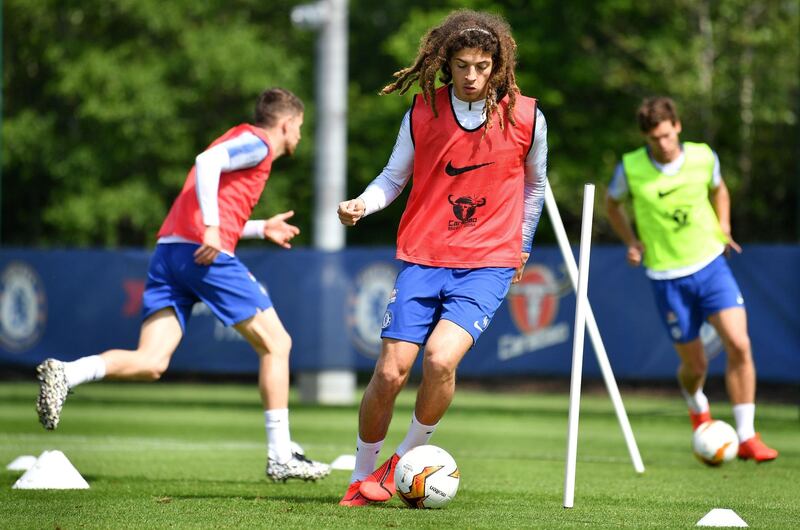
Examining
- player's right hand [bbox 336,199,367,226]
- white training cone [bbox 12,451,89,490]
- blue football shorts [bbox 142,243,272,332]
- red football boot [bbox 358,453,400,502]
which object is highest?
player's right hand [bbox 336,199,367,226]

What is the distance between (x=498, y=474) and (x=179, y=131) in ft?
76.7

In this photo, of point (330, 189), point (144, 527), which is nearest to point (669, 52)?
point (330, 189)

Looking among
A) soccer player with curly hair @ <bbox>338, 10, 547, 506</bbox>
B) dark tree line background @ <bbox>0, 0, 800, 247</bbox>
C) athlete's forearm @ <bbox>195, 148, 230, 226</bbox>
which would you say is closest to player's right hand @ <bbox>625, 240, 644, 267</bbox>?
soccer player with curly hair @ <bbox>338, 10, 547, 506</bbox>

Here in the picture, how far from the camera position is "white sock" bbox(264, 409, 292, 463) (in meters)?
7.89

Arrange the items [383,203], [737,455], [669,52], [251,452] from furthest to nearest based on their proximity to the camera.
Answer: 1. [669,52]
2. [251,452]
3. [737,455]
4. [383,203]

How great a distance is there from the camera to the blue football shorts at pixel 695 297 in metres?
9.63

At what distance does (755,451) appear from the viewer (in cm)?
941

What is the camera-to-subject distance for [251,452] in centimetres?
1058

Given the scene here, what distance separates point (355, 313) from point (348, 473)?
8.51 meters

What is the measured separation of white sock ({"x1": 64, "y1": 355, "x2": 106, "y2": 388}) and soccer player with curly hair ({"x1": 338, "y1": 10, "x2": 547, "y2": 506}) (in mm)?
1657

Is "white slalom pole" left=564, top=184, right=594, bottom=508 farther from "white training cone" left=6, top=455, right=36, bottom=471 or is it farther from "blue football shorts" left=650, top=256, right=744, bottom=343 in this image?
"white training cone" left=6, top=455, right=36, bottom=471

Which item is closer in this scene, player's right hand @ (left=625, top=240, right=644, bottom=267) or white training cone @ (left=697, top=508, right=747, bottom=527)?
white training cone @ (left=697, top=508, right=747, bottom=527)

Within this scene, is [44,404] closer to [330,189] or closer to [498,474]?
[498,474]

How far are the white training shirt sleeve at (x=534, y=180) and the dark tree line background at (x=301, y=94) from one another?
1648 centimetres
